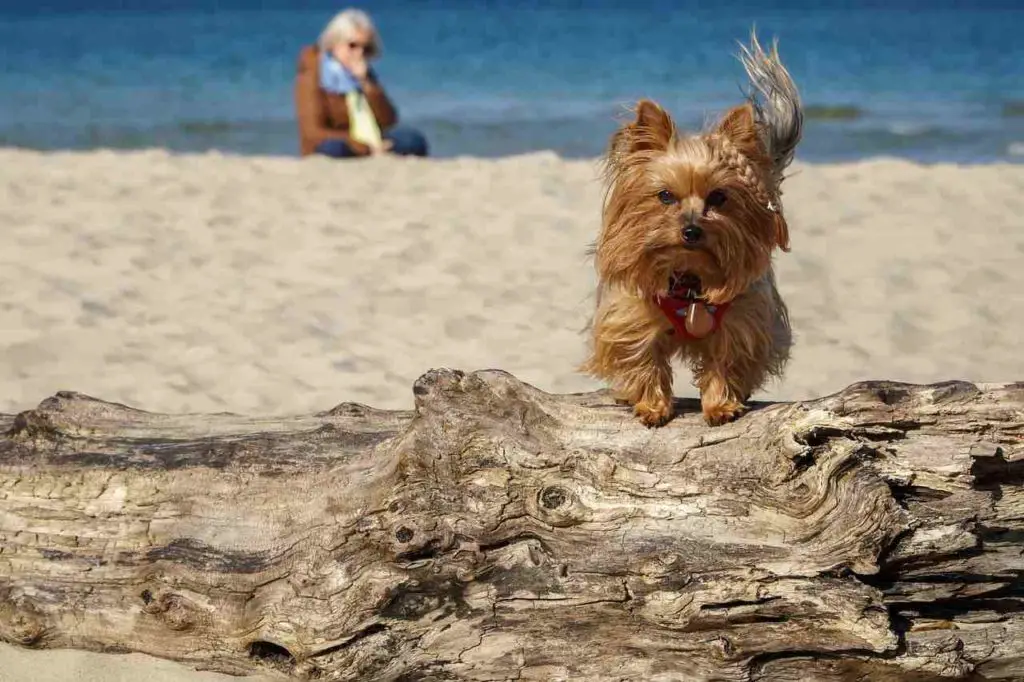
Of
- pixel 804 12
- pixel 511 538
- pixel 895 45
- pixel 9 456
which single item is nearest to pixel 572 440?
pixel 511 538

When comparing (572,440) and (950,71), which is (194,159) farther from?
(950,71)

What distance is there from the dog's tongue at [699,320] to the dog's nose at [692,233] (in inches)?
11.8

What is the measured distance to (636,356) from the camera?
3.80 m

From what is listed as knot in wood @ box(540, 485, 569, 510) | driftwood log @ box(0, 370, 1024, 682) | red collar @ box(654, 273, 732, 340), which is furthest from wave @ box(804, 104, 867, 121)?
knot in wood @ box(540, 485, 569, 510)

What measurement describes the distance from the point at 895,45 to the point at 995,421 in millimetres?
26973

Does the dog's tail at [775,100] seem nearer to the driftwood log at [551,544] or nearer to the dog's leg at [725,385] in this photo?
the dog's leg at [725,385]

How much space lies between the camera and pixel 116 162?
1084 centimetres

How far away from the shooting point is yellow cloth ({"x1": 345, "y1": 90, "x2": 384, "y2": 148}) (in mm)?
11586

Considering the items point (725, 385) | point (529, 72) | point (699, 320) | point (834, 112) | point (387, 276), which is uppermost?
point (529, 72)

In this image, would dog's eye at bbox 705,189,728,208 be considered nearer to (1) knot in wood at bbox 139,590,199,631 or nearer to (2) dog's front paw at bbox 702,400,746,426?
(2) dog's front paw at bbox 702,400,746,426

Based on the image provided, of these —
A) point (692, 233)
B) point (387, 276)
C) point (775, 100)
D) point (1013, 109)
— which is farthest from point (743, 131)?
point (1013, 109)

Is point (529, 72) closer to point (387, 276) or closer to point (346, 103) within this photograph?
point (346, 103)

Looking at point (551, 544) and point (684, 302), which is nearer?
point (551, 544)

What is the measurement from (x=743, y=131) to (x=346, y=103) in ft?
28.2
